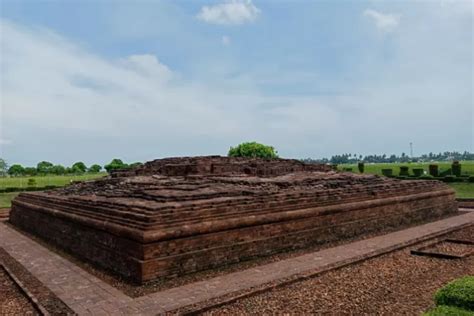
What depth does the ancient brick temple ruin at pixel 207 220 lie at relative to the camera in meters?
5.44

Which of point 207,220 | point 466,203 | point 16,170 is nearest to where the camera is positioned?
point 207,220

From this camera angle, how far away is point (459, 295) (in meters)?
3.71

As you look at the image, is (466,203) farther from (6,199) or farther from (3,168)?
(3,168)

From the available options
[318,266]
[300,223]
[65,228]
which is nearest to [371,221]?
[300,223]

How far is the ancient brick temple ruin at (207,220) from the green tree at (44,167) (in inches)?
2629

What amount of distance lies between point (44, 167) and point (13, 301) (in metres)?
75.4

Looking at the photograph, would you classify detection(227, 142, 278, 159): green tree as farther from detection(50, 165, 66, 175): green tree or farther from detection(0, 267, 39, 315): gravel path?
detection(50, 165, 66, 175): green tree

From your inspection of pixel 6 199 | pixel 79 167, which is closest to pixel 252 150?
pixel 6 199

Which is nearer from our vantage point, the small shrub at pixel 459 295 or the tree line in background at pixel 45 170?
the small shrub at pixel 459 295

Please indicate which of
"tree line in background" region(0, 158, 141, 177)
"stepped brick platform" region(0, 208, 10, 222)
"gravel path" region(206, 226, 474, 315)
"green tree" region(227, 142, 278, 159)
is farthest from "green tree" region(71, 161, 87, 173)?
"gravel path" region(206, 226, 474, 315)

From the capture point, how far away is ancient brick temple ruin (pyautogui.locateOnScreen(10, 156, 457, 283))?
17.8 ft

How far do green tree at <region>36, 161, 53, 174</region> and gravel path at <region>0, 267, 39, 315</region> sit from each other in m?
72.1

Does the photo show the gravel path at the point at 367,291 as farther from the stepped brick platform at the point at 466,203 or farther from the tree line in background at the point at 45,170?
the tree line in background at the point at 45,170

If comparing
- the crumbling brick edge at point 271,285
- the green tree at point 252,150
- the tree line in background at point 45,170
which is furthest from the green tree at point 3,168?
the crumbling brick edge at point 271,285
